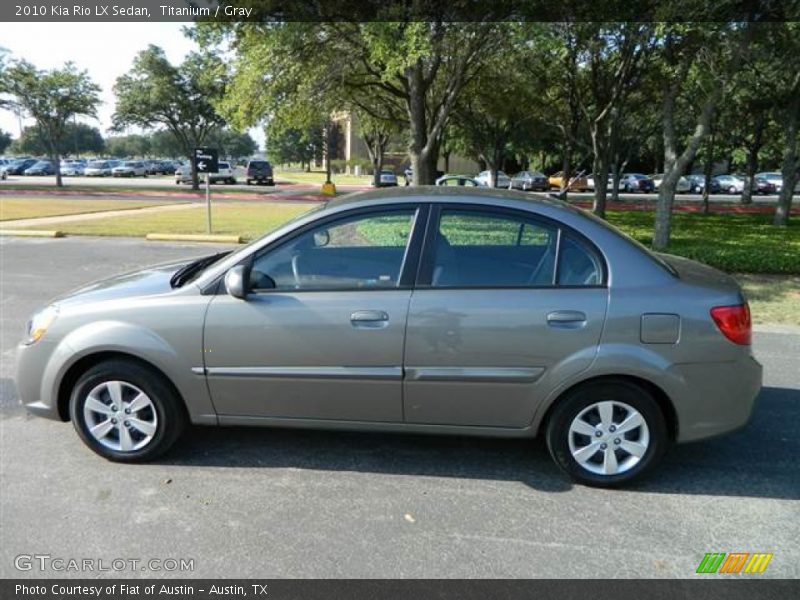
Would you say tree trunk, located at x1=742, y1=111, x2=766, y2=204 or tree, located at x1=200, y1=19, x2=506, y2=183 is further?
tree trunk, located at x1=742, y1=111, x2=766, y2=204

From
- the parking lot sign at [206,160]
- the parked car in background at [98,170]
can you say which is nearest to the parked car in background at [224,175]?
the parked car in background at [98,170]

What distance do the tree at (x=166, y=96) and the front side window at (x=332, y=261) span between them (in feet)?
95.9

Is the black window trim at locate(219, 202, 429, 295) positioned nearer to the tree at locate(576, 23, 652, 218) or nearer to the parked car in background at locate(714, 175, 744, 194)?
the tree at locate(576, 23, 652, 218)

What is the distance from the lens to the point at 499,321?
3.19m

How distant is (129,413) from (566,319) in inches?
101

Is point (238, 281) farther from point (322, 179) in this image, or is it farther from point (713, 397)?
point (322, 179)

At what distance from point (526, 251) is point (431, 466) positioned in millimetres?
1401

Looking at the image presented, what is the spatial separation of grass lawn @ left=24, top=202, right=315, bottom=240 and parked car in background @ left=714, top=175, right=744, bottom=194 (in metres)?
34.7

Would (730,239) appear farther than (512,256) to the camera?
Yes

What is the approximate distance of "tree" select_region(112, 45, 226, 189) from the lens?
30.9m

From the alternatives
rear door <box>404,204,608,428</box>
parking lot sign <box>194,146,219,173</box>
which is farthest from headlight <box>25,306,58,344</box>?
parking lot sign <box>194,146,219,173</box>

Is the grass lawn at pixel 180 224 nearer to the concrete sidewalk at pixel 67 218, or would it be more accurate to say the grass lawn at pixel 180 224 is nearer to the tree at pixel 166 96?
the concrete sidewalk at pixel 67 218

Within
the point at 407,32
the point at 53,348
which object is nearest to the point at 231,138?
the point at 407,32

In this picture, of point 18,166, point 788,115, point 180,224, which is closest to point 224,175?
point 18,166
